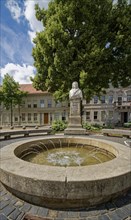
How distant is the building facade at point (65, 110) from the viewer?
98.6ft

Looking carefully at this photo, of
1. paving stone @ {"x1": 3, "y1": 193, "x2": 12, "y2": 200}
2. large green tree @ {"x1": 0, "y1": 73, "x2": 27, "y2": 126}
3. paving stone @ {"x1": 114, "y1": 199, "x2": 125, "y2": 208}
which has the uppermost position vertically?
large green tree @ {"x1": 0, "y1": 73, "x2": 27, "y2": 126}

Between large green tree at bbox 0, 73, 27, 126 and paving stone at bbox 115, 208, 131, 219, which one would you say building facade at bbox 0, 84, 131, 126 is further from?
paving stone at bbox 115, 208, 131, 219

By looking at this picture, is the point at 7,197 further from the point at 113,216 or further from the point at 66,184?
the point at 113,216

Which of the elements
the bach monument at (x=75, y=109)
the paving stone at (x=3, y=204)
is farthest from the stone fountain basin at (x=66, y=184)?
the bach monument at (x=75, y=109)

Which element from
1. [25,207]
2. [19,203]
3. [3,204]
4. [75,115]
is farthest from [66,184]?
[75,115]

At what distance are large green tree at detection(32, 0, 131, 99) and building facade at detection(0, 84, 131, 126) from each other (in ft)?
45.8

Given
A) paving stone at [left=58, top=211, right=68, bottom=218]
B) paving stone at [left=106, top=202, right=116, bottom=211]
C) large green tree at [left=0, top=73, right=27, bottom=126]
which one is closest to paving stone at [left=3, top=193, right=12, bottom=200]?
paving stone at [left=58, top=211, right=68, bottom=218]

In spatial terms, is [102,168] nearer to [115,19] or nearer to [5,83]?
[115,19]

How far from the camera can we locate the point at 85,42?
43.8 ft

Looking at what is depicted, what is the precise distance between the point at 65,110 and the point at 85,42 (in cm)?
2014

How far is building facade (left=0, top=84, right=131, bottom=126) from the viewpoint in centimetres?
3004

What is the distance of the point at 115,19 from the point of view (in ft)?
44.9

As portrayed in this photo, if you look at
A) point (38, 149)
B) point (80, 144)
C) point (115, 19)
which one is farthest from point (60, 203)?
point (115, 19)

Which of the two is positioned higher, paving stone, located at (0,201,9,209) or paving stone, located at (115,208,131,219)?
paving stone, located at (0,201,9,209)
